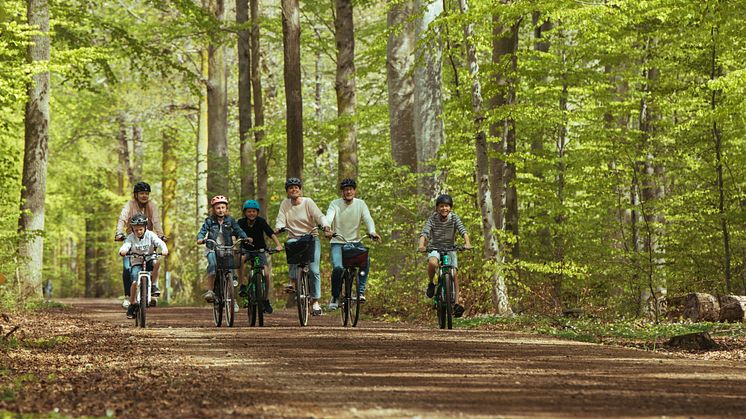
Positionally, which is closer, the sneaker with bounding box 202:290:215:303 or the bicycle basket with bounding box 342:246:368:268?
the sneaker with bounding box 202:290:215:303

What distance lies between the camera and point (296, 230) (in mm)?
15938

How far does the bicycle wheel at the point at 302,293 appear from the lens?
15.8 meters

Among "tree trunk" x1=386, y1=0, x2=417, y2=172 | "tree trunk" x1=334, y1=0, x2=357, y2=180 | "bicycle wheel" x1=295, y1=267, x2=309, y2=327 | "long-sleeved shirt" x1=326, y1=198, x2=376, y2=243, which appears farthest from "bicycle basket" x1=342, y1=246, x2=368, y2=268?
"tree trunk" x1=386, y1=0, x2=417, y2=172

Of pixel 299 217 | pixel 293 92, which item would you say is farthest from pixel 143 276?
pixel 293 92

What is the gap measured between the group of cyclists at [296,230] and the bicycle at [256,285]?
0.34 feet

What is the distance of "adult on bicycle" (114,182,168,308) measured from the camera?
15.7m

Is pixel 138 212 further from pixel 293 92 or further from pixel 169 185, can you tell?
pixel 169 185

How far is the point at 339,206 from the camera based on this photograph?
16.0 meters

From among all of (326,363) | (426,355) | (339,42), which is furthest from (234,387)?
(339,42)

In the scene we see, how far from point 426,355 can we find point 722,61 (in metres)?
13.2

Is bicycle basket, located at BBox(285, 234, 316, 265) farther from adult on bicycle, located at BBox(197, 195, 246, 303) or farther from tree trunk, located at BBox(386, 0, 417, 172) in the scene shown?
tree trunk, located at BBox(386, 0, 417, 172)

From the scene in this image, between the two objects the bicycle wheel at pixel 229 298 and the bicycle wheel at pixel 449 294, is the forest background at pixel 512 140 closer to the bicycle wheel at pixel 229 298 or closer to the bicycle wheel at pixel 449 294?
the bicycle wheel at pixel 449 294

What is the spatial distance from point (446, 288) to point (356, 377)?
7.37 m

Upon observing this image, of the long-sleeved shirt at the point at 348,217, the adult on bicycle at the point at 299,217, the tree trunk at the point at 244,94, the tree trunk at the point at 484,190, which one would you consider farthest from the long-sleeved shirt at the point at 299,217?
the tree trunk at the point at 244,94
